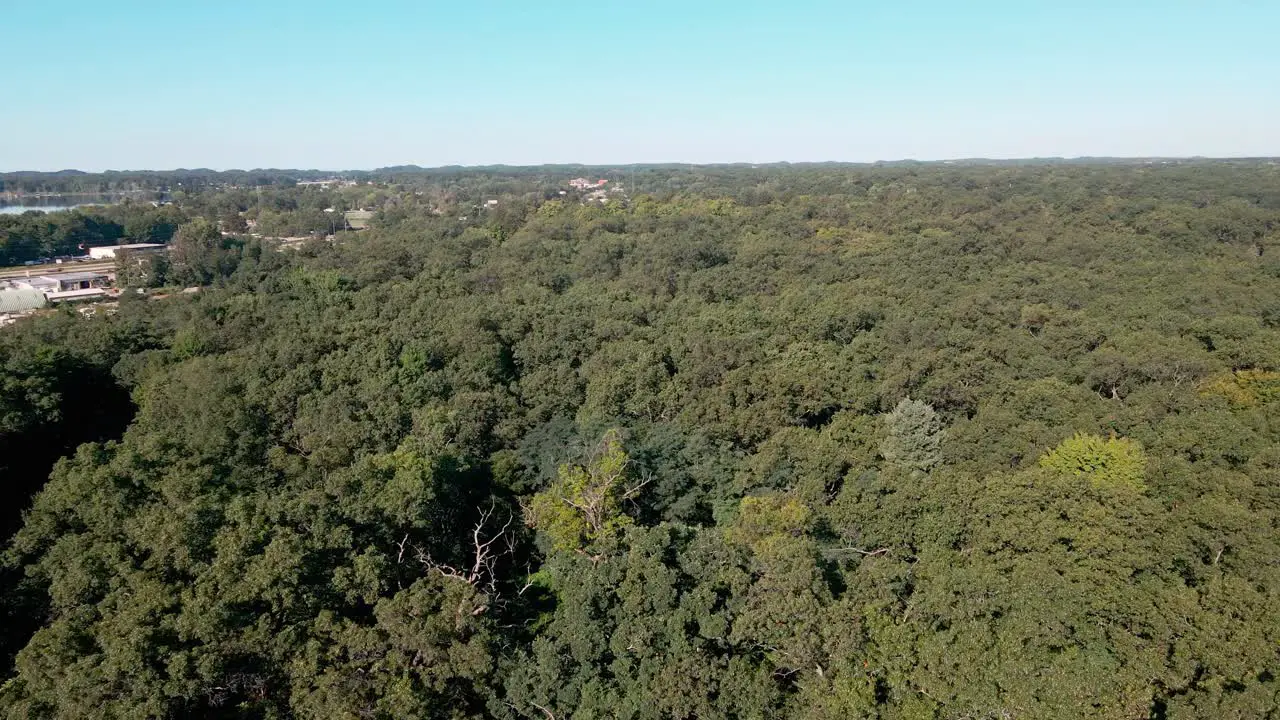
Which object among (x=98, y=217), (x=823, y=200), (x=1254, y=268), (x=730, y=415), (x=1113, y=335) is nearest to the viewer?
A: (x=730, y=415)

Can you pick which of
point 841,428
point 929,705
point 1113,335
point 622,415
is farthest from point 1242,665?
point 1113,335

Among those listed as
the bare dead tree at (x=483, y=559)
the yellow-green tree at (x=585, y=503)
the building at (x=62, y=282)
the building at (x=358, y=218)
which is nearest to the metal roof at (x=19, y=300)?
the building at (x=62, y=282)

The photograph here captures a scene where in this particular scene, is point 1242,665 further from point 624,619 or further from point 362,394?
point 362,394

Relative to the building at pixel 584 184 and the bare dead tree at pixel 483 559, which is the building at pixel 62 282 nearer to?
the bare dead tree at pixel 483 559

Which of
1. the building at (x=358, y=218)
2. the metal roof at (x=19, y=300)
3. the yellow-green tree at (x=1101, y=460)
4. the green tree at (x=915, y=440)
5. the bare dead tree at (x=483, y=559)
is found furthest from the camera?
the building at (x=358, y=218)

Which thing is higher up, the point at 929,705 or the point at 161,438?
the point at 161,438

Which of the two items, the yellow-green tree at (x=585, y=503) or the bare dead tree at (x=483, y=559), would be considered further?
the yellow-green tree at (x=585, y=503)

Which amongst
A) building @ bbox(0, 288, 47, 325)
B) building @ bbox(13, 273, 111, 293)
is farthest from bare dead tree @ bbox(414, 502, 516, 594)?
building @ bbox(13, 273, 111, 293)

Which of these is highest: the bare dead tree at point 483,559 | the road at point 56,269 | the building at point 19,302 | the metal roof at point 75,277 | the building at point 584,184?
the building at point 584,184
